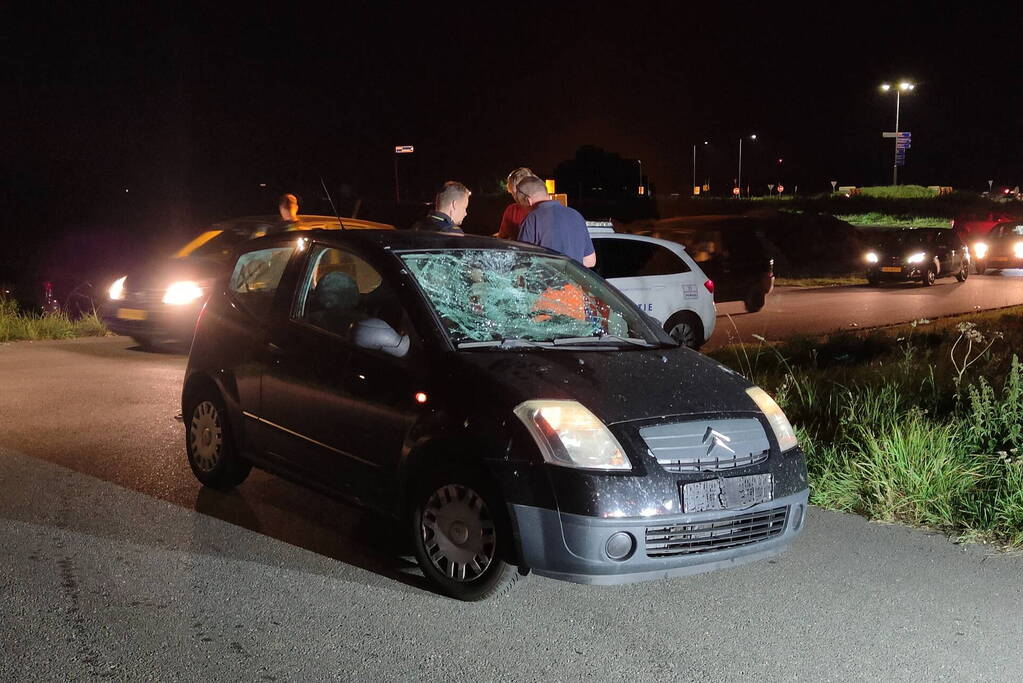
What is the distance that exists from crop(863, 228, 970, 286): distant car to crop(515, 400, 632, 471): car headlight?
78.1 feet

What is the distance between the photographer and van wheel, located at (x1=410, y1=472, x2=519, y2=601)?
490cm

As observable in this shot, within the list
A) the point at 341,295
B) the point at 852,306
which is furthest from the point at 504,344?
the point at 852,306

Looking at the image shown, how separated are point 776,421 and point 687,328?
7916mm

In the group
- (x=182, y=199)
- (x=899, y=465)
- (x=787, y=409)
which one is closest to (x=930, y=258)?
(x=787, y=409)

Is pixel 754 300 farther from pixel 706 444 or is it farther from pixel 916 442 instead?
pixel 706 444

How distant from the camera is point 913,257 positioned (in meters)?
27.2

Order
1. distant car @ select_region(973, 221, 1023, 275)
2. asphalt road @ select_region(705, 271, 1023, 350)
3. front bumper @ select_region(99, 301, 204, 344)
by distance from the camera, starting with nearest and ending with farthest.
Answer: front bumper @ select_region(99, 301, 204, 344), asphalt road @ select_region(705, 271, 1023, 350), distant car @ select_region(973, 221, 1023, 275)

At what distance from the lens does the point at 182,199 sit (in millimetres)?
58125

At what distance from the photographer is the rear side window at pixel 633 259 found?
12367 millimetres

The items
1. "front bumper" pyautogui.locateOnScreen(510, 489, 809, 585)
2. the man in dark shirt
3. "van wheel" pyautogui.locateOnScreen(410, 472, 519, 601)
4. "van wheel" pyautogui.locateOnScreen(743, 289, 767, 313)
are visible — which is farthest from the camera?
"van wheel" pyautogui.locateOnScreen(743, 289, 767, 313)

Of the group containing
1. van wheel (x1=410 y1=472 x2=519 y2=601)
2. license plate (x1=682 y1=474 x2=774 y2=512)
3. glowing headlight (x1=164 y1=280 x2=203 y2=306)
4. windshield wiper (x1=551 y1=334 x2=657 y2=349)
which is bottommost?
van wheel (x1=410 y1=472 x2=519 y2=601)

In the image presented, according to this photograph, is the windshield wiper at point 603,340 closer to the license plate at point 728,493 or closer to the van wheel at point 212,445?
the license plate at point 728,493

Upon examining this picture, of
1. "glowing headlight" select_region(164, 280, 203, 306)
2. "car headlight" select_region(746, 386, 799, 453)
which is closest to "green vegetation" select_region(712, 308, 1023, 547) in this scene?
"car headlight" select_region(746, 386, 799, 453)

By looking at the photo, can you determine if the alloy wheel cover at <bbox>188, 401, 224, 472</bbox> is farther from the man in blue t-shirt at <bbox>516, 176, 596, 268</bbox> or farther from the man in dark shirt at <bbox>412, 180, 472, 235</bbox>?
the man in blue t-shirt at <bbox>516, 176, 596, 268</bbox>
